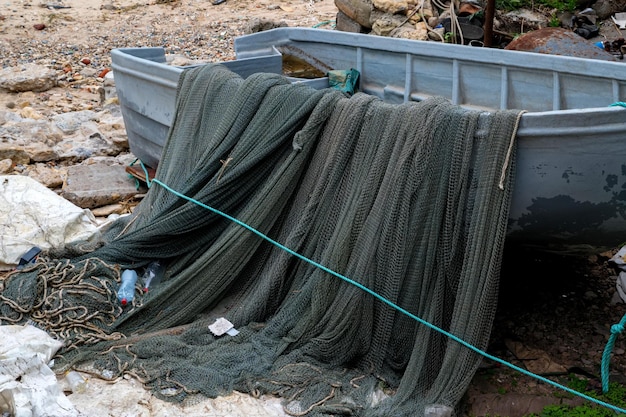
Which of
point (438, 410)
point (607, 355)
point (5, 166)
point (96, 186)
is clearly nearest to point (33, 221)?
point (96, 186)

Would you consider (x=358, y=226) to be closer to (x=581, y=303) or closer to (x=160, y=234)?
(x=160, y=234)

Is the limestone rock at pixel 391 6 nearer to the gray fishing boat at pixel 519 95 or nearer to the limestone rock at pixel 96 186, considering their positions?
the gray fishing boat at pixel 519 95

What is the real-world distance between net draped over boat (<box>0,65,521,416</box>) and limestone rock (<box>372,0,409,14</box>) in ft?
17.1

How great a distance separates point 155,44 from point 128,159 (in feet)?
16.7

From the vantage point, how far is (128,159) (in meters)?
7.65

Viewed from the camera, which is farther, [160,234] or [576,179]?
[160,234]

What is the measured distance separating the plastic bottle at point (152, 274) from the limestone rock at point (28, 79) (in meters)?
5.75

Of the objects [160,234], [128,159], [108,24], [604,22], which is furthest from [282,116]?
[108,24]

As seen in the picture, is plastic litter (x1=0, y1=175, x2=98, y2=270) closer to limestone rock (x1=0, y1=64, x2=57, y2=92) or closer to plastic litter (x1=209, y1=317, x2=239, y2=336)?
plastic litter (x1=209, y1=317, x2=239, y2=336)

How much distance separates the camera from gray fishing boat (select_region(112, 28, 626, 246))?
4004 millimetres

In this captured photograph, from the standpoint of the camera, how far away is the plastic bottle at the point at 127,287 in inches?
187

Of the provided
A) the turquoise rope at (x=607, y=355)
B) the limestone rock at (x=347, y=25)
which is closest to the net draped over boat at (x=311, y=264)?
the turquoise rope at (x=607, y=355)

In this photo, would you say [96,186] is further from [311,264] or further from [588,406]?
[588,406]

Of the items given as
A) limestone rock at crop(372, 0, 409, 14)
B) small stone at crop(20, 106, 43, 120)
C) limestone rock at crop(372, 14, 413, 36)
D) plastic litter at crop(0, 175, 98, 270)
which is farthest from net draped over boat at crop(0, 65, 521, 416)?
limestone rock at crop(372, 0, 409, 14)
